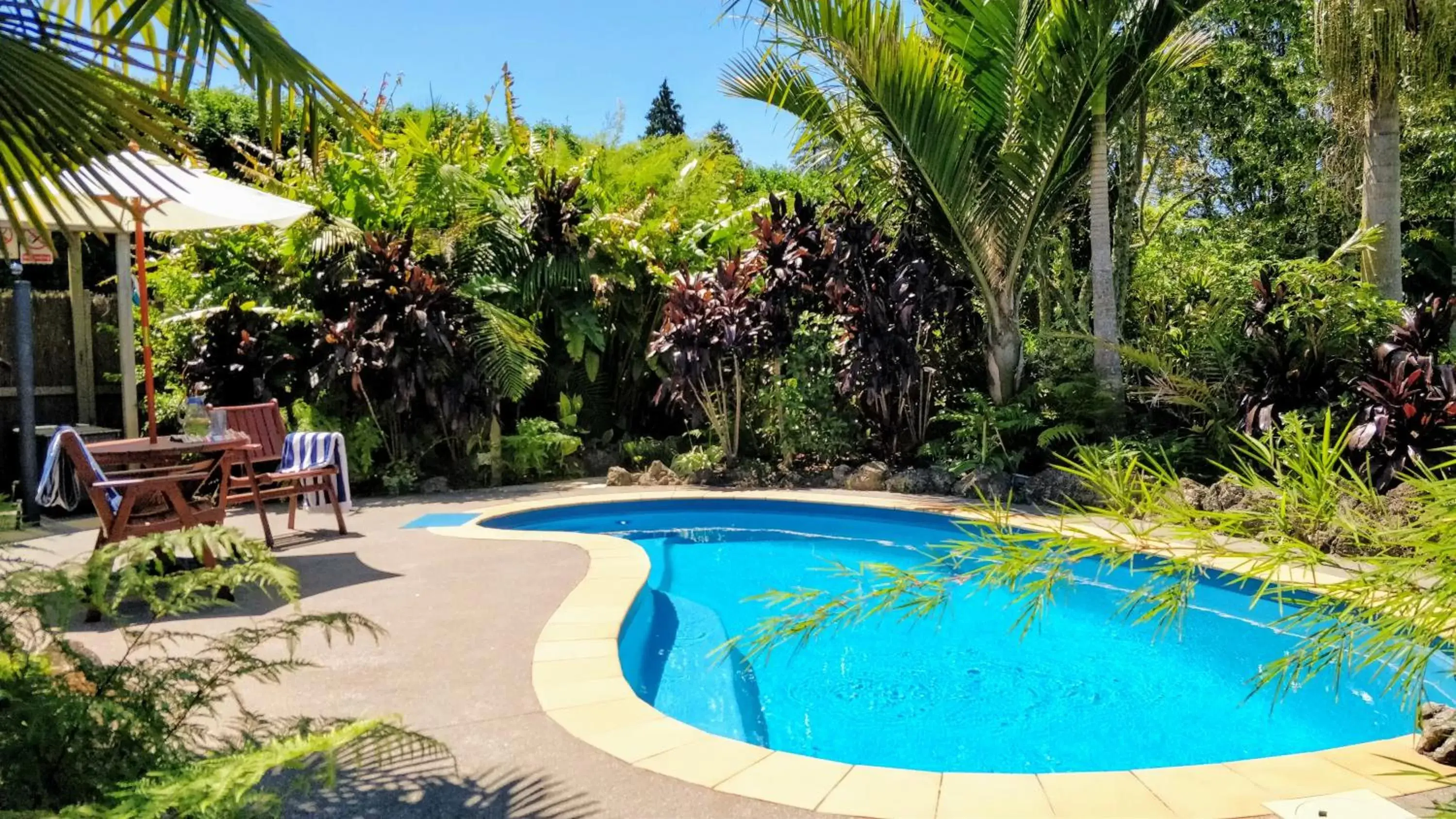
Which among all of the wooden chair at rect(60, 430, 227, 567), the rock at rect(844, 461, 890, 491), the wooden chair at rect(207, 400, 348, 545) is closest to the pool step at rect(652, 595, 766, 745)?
the wooden chair at rect(60, 430, 227, 567)

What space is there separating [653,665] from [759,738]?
99 cm

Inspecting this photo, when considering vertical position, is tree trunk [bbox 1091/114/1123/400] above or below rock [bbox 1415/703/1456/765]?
above

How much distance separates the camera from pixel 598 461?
10672mm

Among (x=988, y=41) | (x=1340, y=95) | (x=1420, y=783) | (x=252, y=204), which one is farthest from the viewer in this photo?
(x=988, y=41)

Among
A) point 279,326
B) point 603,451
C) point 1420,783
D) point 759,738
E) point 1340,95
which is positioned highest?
point 1340,95

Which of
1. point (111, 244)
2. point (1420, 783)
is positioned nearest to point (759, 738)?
point (1420, 783)

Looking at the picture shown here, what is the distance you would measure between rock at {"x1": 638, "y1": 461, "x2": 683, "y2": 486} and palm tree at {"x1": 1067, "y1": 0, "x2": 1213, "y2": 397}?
13.8 ft

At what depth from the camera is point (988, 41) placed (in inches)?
332

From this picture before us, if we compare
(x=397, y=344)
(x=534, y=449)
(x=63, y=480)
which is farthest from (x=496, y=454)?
(x=63, y=480)

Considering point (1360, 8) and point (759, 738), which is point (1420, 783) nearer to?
point (759, 738)

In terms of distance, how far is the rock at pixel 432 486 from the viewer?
30.7ft

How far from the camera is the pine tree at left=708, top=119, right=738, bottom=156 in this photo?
14.9 meters

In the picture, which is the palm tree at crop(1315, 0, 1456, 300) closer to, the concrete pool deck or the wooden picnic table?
the concrete pool deck

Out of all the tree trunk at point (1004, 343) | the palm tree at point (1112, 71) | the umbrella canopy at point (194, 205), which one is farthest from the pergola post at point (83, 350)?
the palm tree at point (1112, 71)
